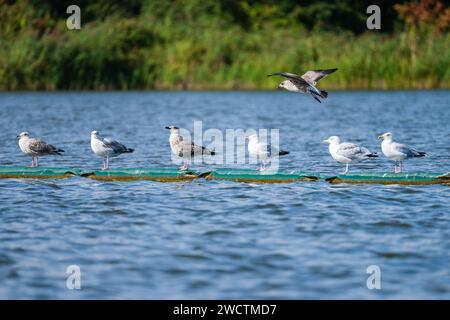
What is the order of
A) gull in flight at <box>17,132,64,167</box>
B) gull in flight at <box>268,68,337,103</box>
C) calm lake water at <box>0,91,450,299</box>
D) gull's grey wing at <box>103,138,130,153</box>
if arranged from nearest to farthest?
calm lake water at <box>0,91,450,299</box>, gull in flight at <box>268,68,337,103</box>, gull's grey wing at <box>103,138,130,153</box>, gull in flight at <box>17,132,64,167</box>

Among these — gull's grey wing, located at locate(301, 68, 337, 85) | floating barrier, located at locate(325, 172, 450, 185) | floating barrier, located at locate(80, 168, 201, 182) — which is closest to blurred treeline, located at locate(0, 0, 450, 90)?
gull's grey wing, located at locate(301, 68, 337, 85)

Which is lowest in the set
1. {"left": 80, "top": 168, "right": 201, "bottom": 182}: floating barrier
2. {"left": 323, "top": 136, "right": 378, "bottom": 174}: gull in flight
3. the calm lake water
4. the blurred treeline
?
the calm lake water

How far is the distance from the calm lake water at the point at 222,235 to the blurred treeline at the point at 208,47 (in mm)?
16075

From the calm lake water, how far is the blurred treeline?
1608 cm

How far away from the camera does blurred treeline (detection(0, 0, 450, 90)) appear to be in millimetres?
37844

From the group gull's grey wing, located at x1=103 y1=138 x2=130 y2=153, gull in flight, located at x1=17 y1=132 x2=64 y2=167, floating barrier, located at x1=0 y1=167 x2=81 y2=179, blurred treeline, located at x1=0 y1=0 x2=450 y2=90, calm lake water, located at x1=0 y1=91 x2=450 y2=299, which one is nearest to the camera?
calm lake water, located at x1=0 y1=91 x2=450 y2=299

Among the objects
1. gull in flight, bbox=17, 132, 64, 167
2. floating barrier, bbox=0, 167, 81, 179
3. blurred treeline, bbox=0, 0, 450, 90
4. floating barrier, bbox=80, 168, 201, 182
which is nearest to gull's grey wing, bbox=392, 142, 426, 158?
floating barrier, bbox=80, 168, 201, 182

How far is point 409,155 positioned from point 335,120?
50.5 ft

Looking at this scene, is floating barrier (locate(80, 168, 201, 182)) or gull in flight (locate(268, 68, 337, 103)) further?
floating barrier (locate(80, 168, 201, 182))

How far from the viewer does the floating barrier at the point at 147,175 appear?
15758mm

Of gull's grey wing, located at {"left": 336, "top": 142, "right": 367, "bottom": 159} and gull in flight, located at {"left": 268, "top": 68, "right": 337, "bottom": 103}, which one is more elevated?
gull in flight, located at {"left": 268, "top": 68, "right": 337, "bottom": 103}

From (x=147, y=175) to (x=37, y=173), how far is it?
6.15 ft

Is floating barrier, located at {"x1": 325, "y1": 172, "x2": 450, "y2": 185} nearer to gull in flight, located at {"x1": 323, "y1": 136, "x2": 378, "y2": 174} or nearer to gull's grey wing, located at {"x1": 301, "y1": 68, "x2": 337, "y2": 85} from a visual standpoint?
gull in flight, located at {"x1": 323, "y1": 136, "x2": 378, "y2": 174}

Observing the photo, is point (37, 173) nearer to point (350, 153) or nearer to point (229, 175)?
point (229, 175)
